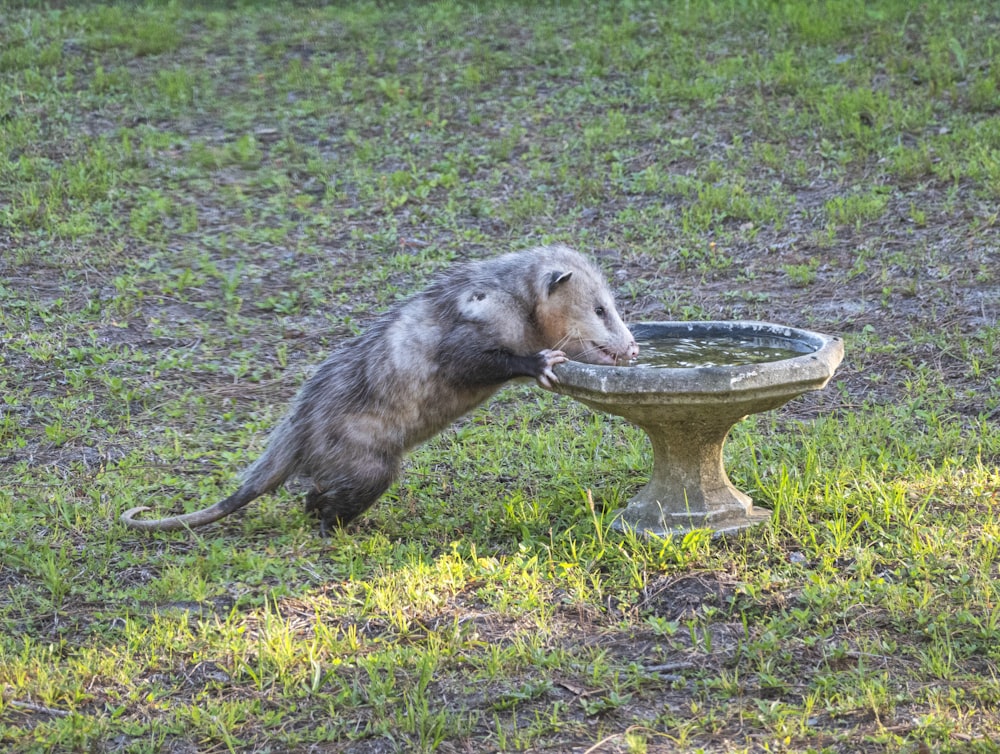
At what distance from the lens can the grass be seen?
3.42 m

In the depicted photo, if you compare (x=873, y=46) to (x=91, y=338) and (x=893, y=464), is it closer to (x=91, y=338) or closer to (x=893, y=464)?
(x=893, y=464)

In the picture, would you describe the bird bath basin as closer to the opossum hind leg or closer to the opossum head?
the opossum head

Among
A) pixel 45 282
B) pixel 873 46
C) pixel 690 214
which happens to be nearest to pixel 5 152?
pixel 45 282

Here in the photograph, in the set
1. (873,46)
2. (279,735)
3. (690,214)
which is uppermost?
(873,46)

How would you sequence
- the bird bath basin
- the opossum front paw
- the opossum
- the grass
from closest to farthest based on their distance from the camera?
the grass, the bird bath basin, the opossum front paw, the opossum

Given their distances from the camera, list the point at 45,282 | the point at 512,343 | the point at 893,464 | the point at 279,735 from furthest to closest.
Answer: the point at 45,282 → the point at 893,464 → the point at 512,343 → the point at 279,735

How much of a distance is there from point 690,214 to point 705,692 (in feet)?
16.0

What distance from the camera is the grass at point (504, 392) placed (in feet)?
11.2

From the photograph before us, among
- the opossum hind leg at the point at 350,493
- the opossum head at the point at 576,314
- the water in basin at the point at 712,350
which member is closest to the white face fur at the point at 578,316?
the opossum head at the point at 576,314

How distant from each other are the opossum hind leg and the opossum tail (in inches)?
6.5

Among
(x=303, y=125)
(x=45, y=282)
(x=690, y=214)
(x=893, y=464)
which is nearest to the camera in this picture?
(x=893, y=464)

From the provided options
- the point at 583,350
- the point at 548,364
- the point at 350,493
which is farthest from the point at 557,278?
the point at 350,493

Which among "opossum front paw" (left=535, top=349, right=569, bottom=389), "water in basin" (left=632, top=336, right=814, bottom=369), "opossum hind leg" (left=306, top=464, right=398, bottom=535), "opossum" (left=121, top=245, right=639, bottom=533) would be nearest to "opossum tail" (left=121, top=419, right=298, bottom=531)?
"opossum" (left=121, top=245, right=639, bottom=533)

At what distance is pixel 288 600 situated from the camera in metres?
3.97
